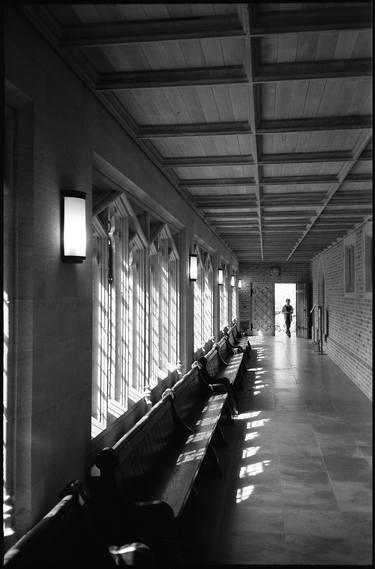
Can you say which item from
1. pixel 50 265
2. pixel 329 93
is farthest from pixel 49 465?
pixel 329 93

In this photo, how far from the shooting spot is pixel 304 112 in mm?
4219

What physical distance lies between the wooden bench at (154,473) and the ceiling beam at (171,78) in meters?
2.35

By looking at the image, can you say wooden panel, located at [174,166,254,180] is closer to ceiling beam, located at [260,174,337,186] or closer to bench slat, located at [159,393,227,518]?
ceiling beam, located at [260,174,337,186]

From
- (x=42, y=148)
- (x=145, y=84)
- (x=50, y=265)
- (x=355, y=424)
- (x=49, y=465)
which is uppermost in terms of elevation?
(x=145, y=84)

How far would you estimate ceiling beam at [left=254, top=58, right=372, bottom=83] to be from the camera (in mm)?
3248

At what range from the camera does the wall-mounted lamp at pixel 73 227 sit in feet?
A: 9.91

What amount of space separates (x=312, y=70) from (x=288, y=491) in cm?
358

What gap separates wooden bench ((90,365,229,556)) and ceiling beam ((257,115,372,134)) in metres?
2.66

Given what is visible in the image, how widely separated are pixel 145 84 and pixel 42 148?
1041mm

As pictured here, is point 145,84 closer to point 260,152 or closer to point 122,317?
point 260,152

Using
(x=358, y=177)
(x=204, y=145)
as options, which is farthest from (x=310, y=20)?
(x=358, y=177)

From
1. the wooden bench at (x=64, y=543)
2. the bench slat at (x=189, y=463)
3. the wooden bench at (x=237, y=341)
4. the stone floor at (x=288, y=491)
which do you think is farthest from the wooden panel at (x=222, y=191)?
the wooden bench at (x=237, y=341)

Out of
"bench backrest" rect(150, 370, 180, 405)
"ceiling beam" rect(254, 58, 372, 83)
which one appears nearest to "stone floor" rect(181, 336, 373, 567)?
"bench backrest" rect(150, 370, 180, 405)

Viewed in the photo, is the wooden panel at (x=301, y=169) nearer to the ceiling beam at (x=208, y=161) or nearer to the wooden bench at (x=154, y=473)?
the ceiling beam at (x=208, y=161)
